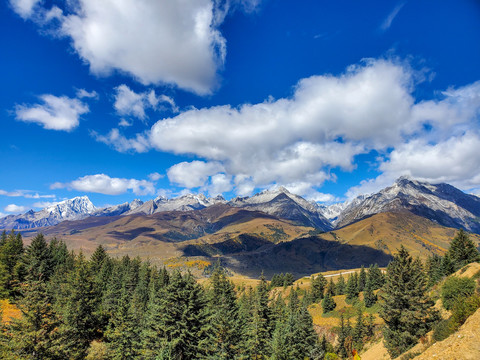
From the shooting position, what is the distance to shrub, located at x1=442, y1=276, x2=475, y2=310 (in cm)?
3432

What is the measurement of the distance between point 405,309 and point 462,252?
41.8 m

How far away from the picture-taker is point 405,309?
3391cm

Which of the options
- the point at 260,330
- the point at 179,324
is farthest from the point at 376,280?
the point at 179,324

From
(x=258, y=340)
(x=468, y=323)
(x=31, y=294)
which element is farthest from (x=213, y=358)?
(x=468, y=323)

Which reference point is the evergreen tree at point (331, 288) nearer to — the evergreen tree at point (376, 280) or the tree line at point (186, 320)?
the evergreen tree at point (376, 280)

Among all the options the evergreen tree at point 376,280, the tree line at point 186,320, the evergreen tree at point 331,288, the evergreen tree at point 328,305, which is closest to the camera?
the tree line at point 186,320

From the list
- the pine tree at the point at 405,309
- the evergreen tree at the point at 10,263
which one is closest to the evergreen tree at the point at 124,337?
A: the evergreen tree at the point at 10,263

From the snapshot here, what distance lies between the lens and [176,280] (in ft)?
87.0

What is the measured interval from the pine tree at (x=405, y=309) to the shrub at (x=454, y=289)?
11.9 ft

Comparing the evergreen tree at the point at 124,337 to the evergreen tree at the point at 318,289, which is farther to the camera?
the evergreen tree at the point at 318,289

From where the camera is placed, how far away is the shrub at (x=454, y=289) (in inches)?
1351

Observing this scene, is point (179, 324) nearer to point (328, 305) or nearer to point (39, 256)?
point (39, 256)

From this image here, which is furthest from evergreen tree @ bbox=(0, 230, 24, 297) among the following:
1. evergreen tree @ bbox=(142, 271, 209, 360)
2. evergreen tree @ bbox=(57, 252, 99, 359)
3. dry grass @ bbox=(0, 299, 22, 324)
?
evergreen tree @ bbox=(142, 271, 209, 360)

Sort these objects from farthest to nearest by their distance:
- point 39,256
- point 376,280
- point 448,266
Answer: point 376,280, point 39,256, point 448,266
